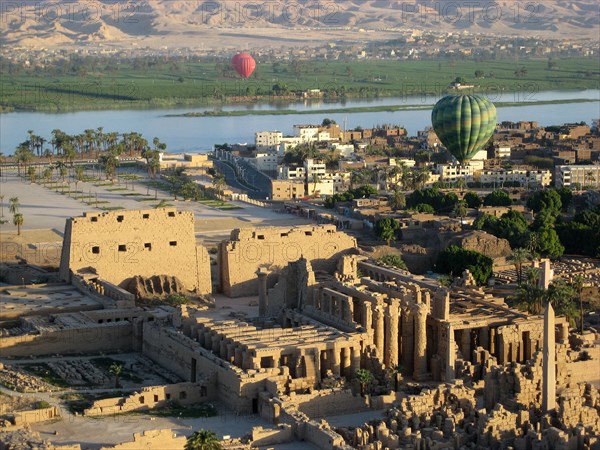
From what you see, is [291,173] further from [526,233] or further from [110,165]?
[526,233]

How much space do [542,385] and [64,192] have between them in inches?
1832

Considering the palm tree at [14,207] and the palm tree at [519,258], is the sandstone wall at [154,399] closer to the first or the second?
the palm tree at [519,258]

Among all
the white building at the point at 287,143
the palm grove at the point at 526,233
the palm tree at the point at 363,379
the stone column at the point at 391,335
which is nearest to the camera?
the palm tree at the point at 363,379

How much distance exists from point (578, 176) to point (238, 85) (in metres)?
92.2

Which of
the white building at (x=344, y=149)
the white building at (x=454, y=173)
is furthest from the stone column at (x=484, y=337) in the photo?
the white building at (x=344, y=149)

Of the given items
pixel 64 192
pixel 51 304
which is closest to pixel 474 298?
pixel 51 304

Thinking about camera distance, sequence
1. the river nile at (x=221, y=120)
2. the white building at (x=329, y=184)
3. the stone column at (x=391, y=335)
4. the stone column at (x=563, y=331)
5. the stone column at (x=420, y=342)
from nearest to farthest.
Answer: the stone column at (x=420, y=342), the stone column at (x=391, y=335), the stone column at (x=563, y=331), the white building at (x=329, y=184), the river nile at (x=221, y=120)

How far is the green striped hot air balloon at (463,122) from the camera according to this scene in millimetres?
80062

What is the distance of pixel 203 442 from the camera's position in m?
28.1

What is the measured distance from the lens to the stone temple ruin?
29656 mm

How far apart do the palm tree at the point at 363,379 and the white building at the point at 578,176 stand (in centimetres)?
4498

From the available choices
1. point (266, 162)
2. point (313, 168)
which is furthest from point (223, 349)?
point (266, 162)

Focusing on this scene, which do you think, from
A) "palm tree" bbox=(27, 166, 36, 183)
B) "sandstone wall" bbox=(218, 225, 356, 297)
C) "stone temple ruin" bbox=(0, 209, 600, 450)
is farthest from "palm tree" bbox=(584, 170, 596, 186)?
"stone temple ruin" bbox=(0, 209, 600, 450)

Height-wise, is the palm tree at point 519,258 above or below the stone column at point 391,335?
below
